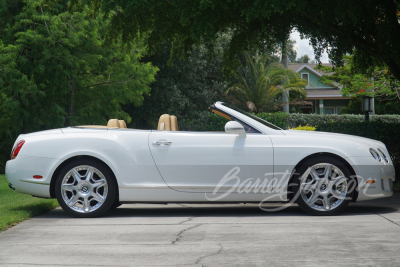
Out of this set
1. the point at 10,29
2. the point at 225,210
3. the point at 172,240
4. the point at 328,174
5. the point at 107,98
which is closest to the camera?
the point at 172,240

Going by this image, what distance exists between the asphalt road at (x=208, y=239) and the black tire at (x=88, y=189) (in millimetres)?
180

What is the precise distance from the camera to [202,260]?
13.8ft

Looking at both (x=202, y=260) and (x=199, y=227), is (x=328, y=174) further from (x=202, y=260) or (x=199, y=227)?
(x=202, y=260)

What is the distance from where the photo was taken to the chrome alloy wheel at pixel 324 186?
253 inches

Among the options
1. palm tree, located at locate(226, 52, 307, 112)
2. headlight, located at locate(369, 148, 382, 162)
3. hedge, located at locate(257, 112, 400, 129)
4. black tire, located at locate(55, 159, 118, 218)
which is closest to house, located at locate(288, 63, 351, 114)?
palm tree, located at locate(226, 52, 307, 112)

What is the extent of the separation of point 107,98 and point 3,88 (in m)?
4.71

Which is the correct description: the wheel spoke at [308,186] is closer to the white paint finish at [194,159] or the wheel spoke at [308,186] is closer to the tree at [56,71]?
the white paint finish at [194,159]

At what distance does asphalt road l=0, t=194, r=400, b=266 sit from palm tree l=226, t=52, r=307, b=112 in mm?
26930

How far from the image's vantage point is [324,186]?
6.44m

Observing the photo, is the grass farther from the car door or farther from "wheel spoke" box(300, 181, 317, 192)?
"wheel spoke" box(300, 181, 317, 192)

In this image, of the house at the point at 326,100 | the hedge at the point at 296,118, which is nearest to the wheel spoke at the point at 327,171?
the hedge at the point at 296,118

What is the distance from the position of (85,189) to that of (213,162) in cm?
169

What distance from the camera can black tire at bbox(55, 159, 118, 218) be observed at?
6531 mm

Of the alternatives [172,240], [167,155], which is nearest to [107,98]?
[167,155]
